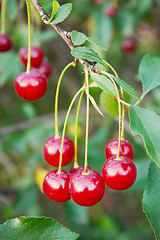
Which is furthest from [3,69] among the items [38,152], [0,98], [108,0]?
[0,98]

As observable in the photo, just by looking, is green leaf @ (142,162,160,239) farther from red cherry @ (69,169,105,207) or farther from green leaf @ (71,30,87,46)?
green leaf @ (71,30,87,46)

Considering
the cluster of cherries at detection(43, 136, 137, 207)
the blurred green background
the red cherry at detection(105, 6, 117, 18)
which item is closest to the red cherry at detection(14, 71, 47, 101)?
the cluster of cherries at detection(43, 136, 137, 207)

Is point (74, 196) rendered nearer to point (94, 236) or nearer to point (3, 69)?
point (94, 236)

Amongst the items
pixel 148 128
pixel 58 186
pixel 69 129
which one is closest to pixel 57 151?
pixel 58 186

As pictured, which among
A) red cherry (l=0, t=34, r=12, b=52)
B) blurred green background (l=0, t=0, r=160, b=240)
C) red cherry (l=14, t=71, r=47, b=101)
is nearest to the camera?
red cherry (l=14, t=71, r=47, b=101)

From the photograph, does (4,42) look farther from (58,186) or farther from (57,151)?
(58,186)

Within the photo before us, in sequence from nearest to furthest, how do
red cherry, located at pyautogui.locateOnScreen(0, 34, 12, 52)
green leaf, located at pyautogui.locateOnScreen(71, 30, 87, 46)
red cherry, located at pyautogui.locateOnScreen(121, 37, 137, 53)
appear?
1. green leaf, located at pyautogui.locateOnScreen(71, 30, 87, 46)
2. red cherry, located at pyautogui.locateOnScreen(0, 34, 12, 52)
3. red cherry, located at pyautogui.locateOnScreen(121, 37, 137, 53)
